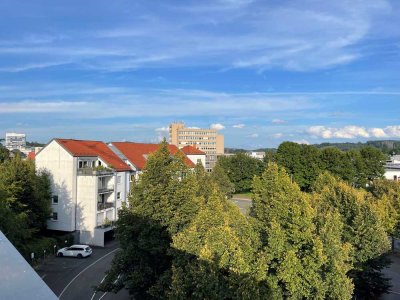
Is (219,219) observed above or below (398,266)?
above

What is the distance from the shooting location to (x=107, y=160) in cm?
4897

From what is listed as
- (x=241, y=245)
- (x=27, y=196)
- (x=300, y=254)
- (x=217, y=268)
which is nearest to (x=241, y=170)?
(x=27, y=196)

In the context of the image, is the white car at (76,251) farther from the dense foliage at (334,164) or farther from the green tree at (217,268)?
the dense foliage at (334,164)

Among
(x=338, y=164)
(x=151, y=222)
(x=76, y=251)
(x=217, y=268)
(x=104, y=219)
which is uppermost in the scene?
(x=338, y=164)

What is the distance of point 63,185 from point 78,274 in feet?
44.9

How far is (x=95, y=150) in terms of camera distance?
50.0 meters

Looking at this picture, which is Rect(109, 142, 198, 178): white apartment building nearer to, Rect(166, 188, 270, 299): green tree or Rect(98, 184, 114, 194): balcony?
Rect(98, 184, 114, 194): balcony

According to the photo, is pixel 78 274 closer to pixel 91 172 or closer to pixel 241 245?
pixel 91 172

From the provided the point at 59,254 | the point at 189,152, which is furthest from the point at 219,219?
the point at 189,152

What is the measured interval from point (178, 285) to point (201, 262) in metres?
1.46

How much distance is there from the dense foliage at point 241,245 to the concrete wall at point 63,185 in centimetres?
2261

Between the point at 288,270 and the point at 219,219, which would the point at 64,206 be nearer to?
the point at 219,219

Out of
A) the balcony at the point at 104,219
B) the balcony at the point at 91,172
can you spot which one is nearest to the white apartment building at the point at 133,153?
the balcony at the point at 91,172

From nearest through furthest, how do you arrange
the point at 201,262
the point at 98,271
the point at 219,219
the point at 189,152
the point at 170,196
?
the point at 201,262, the point at 219,219, the point at 170,196, the point at 98,271, the point at 189,152
